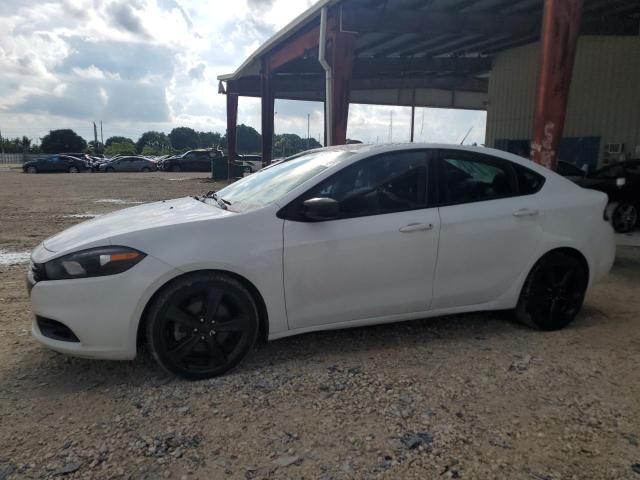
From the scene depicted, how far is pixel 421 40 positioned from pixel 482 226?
47.1 feet

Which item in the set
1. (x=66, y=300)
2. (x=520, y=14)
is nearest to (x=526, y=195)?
(x=66, y=300)

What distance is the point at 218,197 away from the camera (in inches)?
158

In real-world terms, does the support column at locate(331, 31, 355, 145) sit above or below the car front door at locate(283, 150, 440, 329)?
above

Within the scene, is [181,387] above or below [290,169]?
Answer: below

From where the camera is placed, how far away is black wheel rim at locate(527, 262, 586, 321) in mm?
3939

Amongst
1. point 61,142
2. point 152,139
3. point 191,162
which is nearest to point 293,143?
point 152,139

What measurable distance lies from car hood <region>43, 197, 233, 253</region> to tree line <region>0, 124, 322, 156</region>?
187 ft

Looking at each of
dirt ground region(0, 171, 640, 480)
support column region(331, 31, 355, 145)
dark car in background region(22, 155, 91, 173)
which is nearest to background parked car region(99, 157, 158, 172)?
dark car in background region(22, 155, 91, 173)

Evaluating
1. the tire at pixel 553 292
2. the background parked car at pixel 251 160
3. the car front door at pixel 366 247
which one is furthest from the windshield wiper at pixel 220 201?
the background parked car at pixel 251 160

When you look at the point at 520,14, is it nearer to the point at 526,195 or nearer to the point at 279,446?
the point at 526,195

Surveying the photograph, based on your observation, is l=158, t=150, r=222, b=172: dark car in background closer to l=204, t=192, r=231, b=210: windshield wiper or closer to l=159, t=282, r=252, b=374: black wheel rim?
l=204, t=192, r=231, b=210: windshield wiper

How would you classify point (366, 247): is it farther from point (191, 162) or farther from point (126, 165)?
point (126, 165)

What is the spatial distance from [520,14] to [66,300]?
13.3 meters

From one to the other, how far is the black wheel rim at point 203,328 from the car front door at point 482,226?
1467 mm
